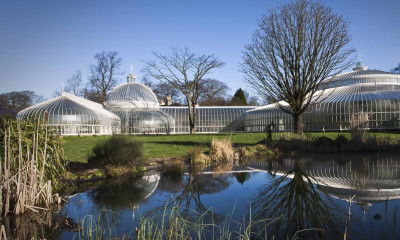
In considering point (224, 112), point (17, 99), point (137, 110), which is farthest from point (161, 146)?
point (17, 99)

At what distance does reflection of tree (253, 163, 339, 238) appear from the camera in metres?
4.42

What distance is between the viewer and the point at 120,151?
9617 millimetres

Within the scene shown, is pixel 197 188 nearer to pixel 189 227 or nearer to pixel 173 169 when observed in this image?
pixel 189 227

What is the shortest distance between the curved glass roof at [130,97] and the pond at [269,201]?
35.7 m

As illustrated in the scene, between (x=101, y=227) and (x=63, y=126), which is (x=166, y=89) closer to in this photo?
(x=63, y=126)

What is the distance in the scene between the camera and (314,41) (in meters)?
17.0

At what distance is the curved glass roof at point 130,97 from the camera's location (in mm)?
43781

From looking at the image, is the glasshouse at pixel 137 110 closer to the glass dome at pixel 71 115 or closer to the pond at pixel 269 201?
the glass dome at pixel 71 115

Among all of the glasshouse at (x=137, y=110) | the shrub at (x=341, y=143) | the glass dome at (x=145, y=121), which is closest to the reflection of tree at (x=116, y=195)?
the shrub at (x=341, y=143)

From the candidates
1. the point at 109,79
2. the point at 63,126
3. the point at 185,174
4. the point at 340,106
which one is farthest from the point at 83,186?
the point at 109,79

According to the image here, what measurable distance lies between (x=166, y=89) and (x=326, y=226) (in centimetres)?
5672

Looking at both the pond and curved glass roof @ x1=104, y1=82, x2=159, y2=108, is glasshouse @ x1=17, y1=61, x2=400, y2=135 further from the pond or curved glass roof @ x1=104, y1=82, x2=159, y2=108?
the pond

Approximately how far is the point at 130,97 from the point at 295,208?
1629 inches

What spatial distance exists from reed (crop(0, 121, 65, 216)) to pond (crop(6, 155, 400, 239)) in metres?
0.61
